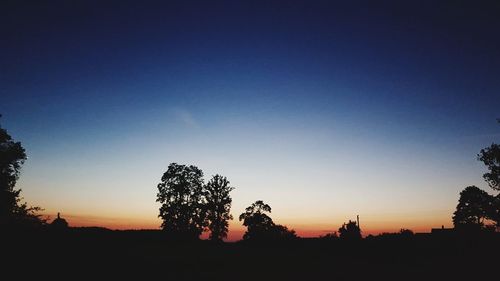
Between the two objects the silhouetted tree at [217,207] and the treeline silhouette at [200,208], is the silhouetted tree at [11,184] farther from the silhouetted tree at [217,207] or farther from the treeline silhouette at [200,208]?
the silhouetted tree at [217,207]

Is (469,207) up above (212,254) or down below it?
above

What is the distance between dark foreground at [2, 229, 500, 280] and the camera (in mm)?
19266

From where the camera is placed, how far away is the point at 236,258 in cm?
2727

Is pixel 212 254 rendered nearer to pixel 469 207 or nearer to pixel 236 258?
pixel 236 258

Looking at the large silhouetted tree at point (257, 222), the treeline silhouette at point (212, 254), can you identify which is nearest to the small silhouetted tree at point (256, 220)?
the large silhouetted tree at point (257, 222)

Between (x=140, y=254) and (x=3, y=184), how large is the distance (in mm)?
15658

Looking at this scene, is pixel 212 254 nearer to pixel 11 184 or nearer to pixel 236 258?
pixel 236 258

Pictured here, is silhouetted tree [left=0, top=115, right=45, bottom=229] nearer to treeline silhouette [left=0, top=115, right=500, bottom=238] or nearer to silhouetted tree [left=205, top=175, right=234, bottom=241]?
treeline silhouette [left=0, top=115, right=500, bottom=238]

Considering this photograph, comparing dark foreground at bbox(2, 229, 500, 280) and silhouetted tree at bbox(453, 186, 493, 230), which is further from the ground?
silhouetted tree at bbox(453, 186, 493, 230)

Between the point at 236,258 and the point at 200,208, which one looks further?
the point at 200,208

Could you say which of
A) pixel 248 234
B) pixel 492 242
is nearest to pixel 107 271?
pixel 492 242

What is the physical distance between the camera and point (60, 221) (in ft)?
117

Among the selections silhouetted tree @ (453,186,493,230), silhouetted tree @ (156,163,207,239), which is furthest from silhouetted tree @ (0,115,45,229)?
silhouetted tree @ (453,186,493,230)

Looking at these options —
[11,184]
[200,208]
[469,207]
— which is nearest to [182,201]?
[200,208]
